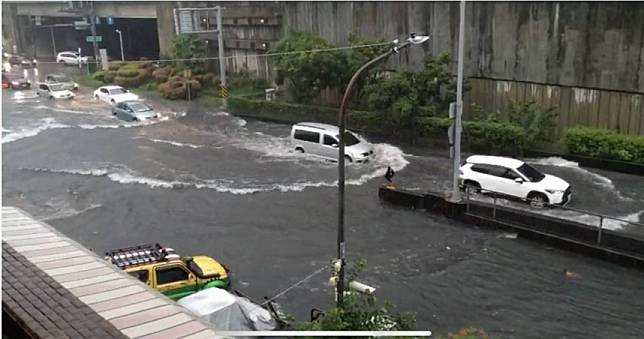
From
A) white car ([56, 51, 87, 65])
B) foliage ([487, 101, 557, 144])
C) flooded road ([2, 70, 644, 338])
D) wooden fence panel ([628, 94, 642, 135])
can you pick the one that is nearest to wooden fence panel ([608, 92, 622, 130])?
wooden fence panel ([628, 94, 642, 135])

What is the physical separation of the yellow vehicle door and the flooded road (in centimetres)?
146

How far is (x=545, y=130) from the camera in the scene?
80.0ft

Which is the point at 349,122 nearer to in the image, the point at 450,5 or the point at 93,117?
the point at 450,5

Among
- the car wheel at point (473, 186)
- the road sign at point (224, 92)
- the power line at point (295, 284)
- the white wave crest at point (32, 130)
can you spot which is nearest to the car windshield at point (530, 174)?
the car wheel at point (473, 186)

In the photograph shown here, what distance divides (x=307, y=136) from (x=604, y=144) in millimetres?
10307

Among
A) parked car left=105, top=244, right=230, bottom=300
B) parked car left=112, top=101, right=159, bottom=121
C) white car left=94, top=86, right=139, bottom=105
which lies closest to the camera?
parked car left=105, top=244, right=230, bottom=300

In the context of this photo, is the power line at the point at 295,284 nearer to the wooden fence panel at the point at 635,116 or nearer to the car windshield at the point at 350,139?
the car windshield at the point at 350,139

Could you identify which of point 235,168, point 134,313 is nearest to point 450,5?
point 235,168

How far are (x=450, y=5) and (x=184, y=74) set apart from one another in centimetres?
1784

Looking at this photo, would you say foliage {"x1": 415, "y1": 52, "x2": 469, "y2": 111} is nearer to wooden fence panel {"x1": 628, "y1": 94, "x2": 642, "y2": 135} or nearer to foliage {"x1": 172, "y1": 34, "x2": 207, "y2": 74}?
wooden fence panel {"x1": 628, "y1": 94, "x2": 642, "y2": 135}

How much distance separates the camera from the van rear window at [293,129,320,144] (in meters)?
24.9

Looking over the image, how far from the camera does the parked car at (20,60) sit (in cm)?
5609

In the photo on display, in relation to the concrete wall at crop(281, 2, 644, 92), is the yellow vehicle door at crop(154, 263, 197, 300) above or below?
below

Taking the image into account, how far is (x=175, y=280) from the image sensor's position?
13172 mm
